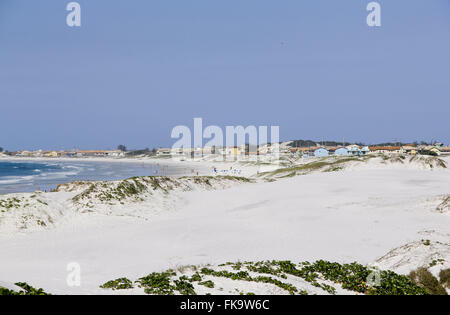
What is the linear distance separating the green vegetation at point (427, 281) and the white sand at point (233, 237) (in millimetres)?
585

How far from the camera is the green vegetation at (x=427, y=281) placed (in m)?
10.9

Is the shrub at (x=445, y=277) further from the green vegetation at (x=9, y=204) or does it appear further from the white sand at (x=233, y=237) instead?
the green vegetation at (x=9, y=204)

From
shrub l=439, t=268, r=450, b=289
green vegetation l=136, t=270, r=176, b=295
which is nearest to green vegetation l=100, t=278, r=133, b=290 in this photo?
green vegetation l=136, t=270, r=176, b=295

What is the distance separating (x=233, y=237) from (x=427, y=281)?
10.5 meters

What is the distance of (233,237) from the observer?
19.1 meters

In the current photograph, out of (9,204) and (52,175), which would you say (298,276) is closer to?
(9,204)

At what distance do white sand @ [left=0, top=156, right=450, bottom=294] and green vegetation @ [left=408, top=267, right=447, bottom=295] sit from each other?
0.59 metres

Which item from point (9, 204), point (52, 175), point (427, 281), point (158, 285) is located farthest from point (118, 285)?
point (52, 175)

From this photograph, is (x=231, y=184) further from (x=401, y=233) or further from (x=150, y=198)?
(x=401, y=233)

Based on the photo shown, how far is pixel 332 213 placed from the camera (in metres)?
24.7

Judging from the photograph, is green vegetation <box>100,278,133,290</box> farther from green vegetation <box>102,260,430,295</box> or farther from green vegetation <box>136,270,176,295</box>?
green vegetation <box>136,270,176,295</box>

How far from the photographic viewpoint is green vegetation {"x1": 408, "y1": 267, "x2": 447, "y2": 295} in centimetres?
1093

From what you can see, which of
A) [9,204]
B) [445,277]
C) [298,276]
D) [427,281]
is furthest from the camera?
[9,204]
